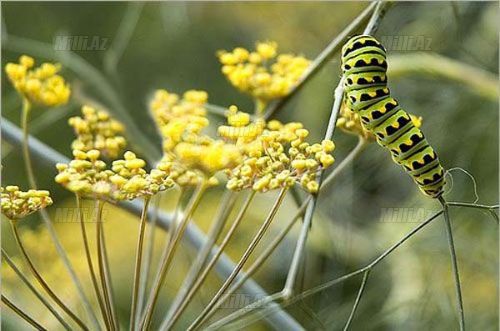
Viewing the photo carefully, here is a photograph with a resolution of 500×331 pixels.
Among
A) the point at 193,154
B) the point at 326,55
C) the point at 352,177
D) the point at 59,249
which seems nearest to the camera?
the point at 193,154

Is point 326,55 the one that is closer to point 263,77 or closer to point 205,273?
point 263,77

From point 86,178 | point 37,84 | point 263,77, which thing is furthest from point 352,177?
point 86,178

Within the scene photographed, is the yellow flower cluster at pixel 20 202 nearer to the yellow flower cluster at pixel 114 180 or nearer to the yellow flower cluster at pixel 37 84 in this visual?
the yellow flower cluster at pixel 114 180

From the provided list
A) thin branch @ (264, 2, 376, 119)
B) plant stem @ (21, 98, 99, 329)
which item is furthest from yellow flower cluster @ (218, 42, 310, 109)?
plant stem @ (21, 98, 99, 329)

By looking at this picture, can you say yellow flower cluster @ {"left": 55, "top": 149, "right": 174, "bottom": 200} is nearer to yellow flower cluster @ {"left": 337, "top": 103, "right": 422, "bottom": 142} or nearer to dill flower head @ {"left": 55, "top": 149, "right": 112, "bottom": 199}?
dill flower head @ {"left": 55, "top": 149, "right": 112, "bottom": 199}

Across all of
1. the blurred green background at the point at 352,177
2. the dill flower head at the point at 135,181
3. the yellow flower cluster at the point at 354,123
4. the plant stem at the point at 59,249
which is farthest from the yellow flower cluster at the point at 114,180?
the blurred green background at the point at 352,177
